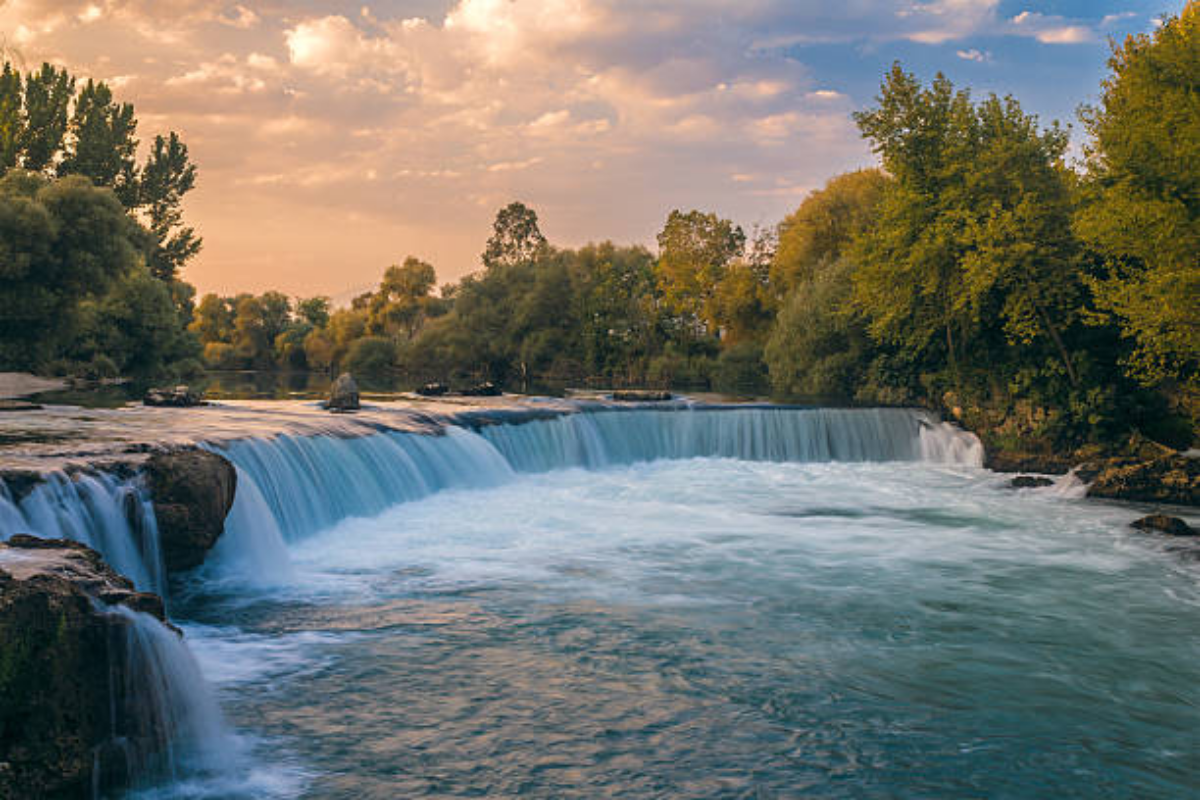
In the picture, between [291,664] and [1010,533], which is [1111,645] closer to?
[1010,533]

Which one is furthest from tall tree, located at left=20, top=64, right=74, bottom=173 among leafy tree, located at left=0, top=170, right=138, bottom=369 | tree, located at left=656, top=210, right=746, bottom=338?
tree, located at left=656, top=210, right=746, bottom=338

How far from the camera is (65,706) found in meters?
4.95

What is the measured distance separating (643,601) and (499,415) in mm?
13230

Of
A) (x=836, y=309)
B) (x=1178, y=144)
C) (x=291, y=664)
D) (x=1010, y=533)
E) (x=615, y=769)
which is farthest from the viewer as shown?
(x=836, y=309)

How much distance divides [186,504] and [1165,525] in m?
15.9

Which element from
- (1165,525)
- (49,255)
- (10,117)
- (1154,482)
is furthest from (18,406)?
(10,117)

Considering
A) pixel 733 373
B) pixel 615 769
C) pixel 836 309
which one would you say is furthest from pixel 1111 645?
pixel 733 373

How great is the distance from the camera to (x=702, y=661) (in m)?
8.41

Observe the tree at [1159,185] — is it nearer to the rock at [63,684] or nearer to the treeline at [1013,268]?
the treeline at [1013,268]

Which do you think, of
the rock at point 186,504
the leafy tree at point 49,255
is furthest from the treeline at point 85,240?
the rock at point 186,504

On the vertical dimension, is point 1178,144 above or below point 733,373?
above

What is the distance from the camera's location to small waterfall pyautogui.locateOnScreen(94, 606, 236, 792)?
5.40 meters

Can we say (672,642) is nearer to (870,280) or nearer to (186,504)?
(186,504)

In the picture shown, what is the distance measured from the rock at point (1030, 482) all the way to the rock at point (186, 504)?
60.3 feet
